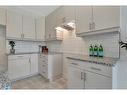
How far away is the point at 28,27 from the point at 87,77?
2.93 meters

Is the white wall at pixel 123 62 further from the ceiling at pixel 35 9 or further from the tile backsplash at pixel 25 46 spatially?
the tile backsplash at pixel 25 46

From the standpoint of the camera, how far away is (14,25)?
3.52 metres

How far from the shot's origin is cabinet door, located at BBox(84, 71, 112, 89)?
1618 mm

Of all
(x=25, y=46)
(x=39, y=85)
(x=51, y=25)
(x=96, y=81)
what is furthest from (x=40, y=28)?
(x=96, y=81)

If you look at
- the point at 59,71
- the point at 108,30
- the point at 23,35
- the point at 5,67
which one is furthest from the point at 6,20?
the point at 108,30

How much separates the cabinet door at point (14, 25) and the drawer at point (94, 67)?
7.57 feet

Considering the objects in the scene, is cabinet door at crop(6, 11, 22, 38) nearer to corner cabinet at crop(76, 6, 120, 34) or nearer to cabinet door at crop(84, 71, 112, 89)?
corner cabinet at crop(76, 6, 120, 34)

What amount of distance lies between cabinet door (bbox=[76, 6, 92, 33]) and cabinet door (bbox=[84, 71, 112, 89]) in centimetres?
96

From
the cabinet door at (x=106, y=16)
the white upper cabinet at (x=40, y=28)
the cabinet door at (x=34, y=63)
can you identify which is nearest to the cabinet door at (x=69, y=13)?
the cabinet door at (x=106, y=16)

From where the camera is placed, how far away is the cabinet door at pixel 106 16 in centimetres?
176

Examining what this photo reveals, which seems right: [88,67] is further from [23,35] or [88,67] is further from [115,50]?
[23,35]

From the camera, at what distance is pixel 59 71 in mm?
3537

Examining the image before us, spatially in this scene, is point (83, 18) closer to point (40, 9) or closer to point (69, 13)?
point (69, 13)

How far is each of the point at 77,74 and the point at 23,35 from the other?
8.29 feet
